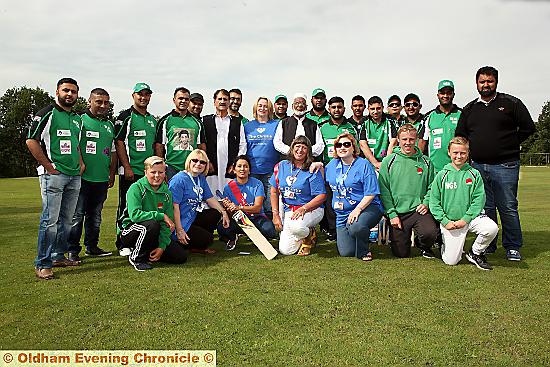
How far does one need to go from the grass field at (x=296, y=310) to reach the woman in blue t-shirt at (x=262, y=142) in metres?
1.81

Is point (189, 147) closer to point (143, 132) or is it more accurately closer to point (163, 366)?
point (143, 132)

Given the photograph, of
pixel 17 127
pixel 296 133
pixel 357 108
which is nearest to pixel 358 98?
pixel 357 108

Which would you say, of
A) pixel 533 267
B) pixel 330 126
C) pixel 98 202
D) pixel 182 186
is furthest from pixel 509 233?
pixel 98 202

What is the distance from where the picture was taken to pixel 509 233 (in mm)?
6391

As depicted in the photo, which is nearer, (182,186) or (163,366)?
(163,366)

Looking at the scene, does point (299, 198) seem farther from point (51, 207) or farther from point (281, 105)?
point (51, 207)

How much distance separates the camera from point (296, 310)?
13.9 feet

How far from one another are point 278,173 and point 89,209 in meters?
2.63

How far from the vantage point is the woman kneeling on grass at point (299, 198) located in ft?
22.1

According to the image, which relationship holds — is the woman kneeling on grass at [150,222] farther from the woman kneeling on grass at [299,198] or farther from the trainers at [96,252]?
the woman kneeling on grass at [299,198]

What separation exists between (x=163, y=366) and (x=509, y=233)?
4.87 m

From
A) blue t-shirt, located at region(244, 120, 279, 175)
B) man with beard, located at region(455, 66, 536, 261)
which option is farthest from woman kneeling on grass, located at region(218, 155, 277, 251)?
man with beard, located at region(455, 66, 536, 261)

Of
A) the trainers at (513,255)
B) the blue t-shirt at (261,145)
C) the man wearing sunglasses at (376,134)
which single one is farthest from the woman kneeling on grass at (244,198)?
the trainers at (513,255)

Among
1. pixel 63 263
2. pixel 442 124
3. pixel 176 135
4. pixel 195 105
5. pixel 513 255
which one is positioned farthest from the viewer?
pixel 195 105
